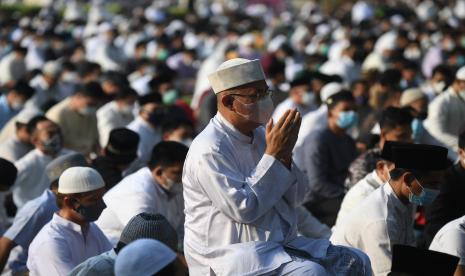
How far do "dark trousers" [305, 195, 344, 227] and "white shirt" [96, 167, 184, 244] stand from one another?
167 centimetres

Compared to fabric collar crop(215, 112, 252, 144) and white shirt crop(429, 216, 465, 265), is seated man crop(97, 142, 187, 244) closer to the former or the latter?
fabric collar crop(215, 112, 252, 144)

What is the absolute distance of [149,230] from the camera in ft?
16.1

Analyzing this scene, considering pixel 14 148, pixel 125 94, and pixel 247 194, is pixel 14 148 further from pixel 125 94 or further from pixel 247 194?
pixel 247 194

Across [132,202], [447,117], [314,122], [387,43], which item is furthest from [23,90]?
[387,43]

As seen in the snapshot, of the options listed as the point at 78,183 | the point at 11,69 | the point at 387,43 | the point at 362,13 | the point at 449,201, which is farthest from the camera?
the point at 362,13

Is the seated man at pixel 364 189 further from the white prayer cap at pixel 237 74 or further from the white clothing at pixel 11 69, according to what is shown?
the white clothing at pixel 11 69

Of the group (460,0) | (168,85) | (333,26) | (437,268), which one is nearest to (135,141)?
(437,268)

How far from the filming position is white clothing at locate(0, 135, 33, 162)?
30.7 ft

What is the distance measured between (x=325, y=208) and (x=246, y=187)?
3.83 m

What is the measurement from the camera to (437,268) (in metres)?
4.34

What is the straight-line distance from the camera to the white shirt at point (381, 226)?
17.1 feet

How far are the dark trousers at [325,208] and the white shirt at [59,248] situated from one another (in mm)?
2679

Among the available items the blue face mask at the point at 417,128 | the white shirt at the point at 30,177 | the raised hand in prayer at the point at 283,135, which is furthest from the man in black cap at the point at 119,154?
the raised hand in prayer at the point at 283,135

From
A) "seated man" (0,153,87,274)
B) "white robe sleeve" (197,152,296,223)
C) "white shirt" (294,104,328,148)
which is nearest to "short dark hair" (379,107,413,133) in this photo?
"white shirt" (294,104,328,148)
